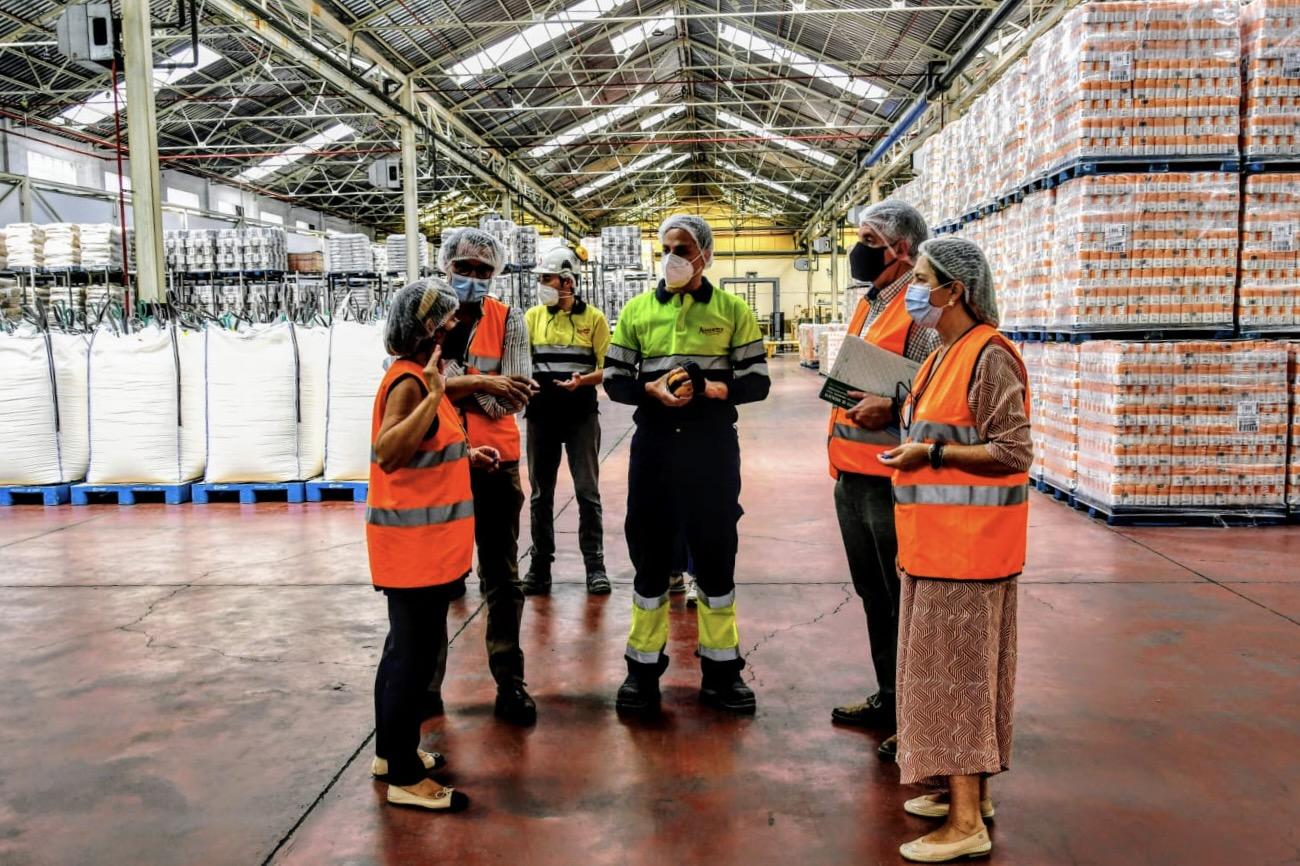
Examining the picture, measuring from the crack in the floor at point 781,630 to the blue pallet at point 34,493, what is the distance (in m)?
6.70

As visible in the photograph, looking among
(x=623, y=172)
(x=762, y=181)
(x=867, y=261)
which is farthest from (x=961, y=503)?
(x=762, y=181)

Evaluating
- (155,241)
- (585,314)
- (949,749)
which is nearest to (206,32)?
(155,241)

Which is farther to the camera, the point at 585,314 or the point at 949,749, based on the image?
the point at 585,314

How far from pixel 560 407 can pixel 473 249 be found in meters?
2.08

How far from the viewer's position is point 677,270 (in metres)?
3.66

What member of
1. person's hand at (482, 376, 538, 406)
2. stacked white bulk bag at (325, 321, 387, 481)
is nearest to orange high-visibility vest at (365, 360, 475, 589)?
person's hand at (482, 376, 538, 406)

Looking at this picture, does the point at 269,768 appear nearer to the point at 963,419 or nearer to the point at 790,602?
the point at 963,419

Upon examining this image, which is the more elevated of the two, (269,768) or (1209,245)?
(1209,245)

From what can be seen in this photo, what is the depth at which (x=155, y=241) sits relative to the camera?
869cm

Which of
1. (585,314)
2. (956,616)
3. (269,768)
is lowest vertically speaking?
(269,768)

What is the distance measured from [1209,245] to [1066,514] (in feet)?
7.06

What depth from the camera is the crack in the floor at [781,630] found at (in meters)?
4.21

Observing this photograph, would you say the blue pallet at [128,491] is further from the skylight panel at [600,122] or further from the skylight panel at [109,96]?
the skylight panel at [600,122]

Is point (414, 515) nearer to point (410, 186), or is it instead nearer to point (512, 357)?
point (512, 357)
